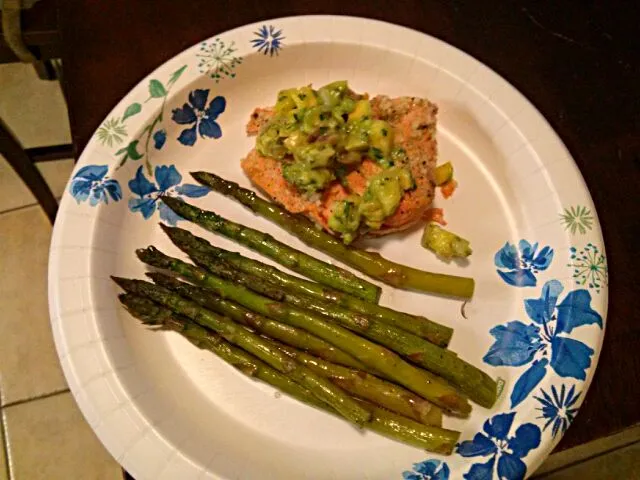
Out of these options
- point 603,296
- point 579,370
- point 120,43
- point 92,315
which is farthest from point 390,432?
point 120,43

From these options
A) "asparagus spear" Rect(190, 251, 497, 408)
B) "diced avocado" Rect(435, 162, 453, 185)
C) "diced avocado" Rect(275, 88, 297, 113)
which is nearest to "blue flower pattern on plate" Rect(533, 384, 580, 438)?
"asparagus spear" Rect(190, 251, 497, 408)

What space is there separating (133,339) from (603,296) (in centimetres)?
209

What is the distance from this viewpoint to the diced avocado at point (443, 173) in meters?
2.79

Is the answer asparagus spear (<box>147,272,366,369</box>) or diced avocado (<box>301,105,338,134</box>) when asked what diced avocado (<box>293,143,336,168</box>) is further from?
asparagus spear (<box>147,272,366,369</box>)

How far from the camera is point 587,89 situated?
3.05 m

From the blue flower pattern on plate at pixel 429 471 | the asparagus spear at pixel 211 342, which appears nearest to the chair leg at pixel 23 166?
the asparagus spear at pixel 211 342

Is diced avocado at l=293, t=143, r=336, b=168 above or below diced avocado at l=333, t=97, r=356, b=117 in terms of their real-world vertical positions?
below

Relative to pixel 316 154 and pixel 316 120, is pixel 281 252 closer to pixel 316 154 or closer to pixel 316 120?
pixel 316 154

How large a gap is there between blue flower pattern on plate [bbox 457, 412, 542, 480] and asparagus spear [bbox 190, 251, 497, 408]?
109 mm

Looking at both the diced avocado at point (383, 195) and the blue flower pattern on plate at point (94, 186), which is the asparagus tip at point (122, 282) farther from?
the diced avocado at point (383, 195)

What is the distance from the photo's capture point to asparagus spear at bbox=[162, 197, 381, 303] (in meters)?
2.52

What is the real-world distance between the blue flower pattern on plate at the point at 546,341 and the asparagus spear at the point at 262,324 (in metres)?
0.67

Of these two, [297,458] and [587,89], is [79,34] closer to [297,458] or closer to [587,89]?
[297,458]

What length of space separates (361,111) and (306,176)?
43 centimetres
